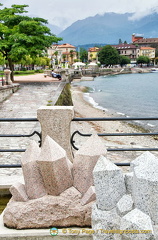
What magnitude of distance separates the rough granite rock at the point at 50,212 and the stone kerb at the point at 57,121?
53.6 inches

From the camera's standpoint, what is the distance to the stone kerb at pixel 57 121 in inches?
155

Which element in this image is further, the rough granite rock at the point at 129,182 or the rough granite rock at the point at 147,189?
the rough granite rock at the point at 129,182

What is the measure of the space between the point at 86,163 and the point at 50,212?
1.86 feet

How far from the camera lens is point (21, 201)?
9.10 feet

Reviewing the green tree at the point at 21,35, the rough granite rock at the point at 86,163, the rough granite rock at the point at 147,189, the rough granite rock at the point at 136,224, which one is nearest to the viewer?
the rough granite rock at the point at 136,224

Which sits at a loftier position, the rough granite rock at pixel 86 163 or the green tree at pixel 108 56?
the green tree at pixel 108 56

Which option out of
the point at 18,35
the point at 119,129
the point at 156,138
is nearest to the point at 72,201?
the point at 156,138

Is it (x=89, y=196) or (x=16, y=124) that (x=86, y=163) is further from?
(x=16, y=124)

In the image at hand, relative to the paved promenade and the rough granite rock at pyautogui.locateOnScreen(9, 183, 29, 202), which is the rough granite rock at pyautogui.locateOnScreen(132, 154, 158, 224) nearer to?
the rough granite rock at pyautogui.locateOnScreen(9, 183, 29, 202)

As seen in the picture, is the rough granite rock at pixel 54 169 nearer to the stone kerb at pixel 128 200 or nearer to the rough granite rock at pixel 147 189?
the stone kerb at pixel 128 200

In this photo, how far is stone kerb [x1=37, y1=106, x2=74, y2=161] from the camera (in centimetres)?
394

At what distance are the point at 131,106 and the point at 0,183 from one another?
29.8 metres

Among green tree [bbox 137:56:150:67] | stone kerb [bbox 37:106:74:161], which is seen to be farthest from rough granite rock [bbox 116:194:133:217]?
green tree [bbox 137:56:150:67]

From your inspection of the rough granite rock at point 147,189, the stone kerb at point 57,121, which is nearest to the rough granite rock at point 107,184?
the rough granite rock at point 147,189
